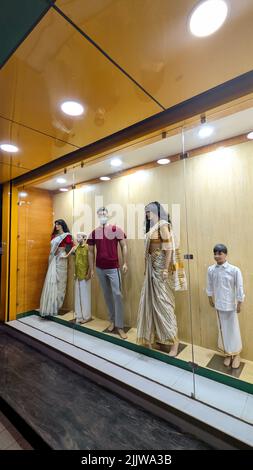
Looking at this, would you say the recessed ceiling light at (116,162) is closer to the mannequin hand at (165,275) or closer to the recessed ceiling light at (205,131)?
the recessed ceiling light at (205,131)

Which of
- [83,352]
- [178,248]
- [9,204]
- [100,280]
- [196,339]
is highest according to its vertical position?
[9,204]

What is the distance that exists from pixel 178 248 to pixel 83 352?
1357 mm

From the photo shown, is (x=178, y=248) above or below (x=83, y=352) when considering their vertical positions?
above

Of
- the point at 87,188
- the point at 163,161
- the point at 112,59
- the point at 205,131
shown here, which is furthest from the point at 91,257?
the point at 112,59

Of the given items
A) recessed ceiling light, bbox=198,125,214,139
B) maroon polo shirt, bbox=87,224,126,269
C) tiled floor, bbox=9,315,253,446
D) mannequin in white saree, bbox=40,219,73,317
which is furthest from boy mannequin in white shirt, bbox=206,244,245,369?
mannequin in white saree, bbox=40,219,73,317

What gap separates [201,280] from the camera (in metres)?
2.04

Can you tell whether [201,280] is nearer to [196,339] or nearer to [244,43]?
[196,339]

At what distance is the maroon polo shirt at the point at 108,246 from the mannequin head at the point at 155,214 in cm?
51

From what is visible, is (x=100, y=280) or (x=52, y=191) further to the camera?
(x=52, y=191)

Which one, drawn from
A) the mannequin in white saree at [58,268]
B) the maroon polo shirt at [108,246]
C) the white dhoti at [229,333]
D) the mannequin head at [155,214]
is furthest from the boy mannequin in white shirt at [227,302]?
the mannequin in white saree at [58,268]

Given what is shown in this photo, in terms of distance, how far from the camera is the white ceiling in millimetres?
1653

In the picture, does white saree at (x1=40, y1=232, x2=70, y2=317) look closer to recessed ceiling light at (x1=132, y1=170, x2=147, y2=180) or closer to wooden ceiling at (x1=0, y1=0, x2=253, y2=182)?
recessed ceiling light at (x1=132, y1=170, x2=147, y2=180)

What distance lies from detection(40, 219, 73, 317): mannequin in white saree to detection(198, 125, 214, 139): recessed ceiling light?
215 centimetres

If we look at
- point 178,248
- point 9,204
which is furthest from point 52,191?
point 178,248
